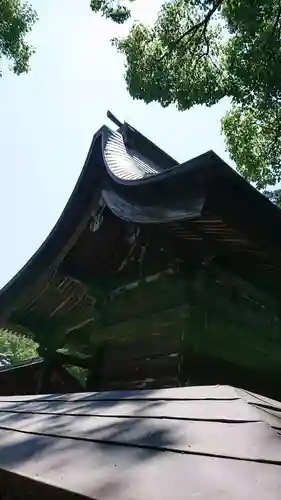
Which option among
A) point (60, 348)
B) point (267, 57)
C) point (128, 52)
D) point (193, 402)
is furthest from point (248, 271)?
point (128, 52)

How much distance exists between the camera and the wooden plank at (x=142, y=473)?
3.98 feet

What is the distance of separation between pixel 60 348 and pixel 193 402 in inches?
189

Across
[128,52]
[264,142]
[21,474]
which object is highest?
[128,52]

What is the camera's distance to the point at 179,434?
5.58ft

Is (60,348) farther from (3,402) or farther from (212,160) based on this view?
(212,160)

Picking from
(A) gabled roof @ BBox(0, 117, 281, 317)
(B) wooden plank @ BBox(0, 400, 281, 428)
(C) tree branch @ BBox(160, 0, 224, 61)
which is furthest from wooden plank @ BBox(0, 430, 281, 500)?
(C) tree branch @ BBox(160, 0, 224, 61)

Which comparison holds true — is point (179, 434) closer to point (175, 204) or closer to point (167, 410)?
point (167, 410)

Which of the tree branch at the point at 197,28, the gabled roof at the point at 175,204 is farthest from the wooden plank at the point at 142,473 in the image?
the tree branch at the point at 197,28

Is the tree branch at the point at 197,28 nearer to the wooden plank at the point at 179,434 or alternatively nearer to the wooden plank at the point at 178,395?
the wooden plank at the point at 178,395

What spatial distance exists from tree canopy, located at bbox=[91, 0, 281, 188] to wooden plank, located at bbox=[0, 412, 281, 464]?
24.7 feet

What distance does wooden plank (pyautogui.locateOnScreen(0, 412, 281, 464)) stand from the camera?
57.1 inches

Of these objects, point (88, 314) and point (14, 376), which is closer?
point (88, 314)

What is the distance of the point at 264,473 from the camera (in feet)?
4.16

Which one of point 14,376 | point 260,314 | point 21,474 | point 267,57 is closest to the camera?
point 21,474
